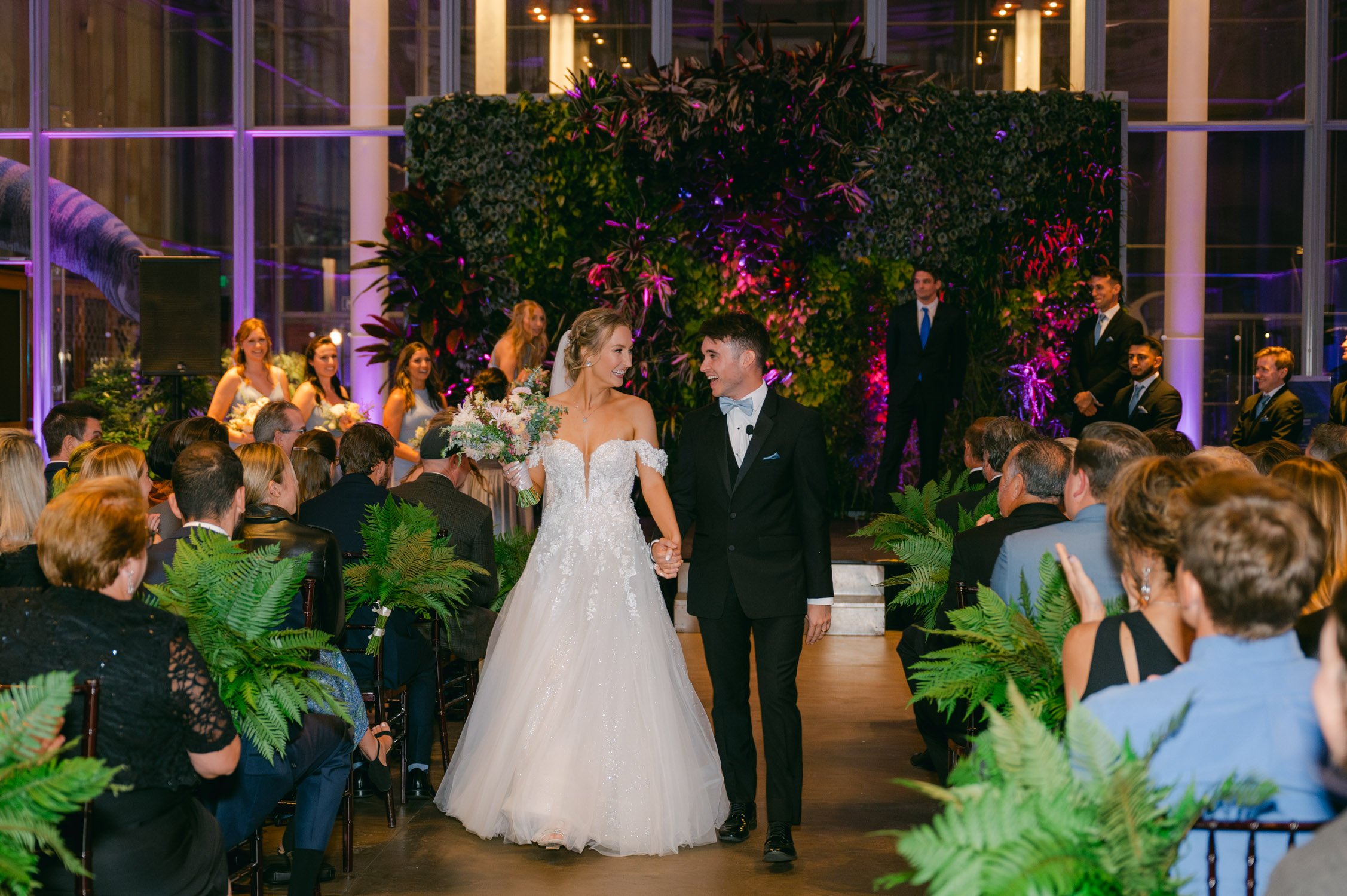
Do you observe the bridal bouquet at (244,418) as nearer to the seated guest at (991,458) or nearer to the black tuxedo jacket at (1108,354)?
the seated guest at (991,458)

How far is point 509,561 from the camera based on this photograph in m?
5.47

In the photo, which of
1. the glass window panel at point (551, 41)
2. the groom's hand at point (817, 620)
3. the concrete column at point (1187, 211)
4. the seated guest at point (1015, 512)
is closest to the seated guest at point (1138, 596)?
the seated guest at point (1015, 512)

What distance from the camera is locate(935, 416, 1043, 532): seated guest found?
4.87m

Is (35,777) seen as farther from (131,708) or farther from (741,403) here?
(741,403)

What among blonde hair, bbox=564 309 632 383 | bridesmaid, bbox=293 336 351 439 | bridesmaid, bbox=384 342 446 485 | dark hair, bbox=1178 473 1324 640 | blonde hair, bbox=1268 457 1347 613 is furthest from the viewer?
bridesmaid, bbox=384 342 446 485

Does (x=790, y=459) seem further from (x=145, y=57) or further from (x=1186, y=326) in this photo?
(x=145, y=57)

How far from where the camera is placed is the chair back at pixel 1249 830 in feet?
6.06

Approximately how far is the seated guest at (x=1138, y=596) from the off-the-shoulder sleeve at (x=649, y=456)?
201 cm

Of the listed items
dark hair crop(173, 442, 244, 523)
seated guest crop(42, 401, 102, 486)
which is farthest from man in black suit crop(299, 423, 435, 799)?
seated guest crop(42, 401, 102, 486)

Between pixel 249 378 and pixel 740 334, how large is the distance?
5137 millimetres

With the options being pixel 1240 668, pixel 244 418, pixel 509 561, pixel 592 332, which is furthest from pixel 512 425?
pixel 244 418

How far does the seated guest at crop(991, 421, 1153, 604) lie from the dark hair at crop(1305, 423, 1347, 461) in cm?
205

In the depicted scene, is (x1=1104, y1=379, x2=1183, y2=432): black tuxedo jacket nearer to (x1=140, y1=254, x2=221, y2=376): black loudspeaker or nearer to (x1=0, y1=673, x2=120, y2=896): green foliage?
(x1=140, y1=254, x2=221, y2=376): black loudspeaker

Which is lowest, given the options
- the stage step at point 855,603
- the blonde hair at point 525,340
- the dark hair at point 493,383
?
the stage step at point 855,603
